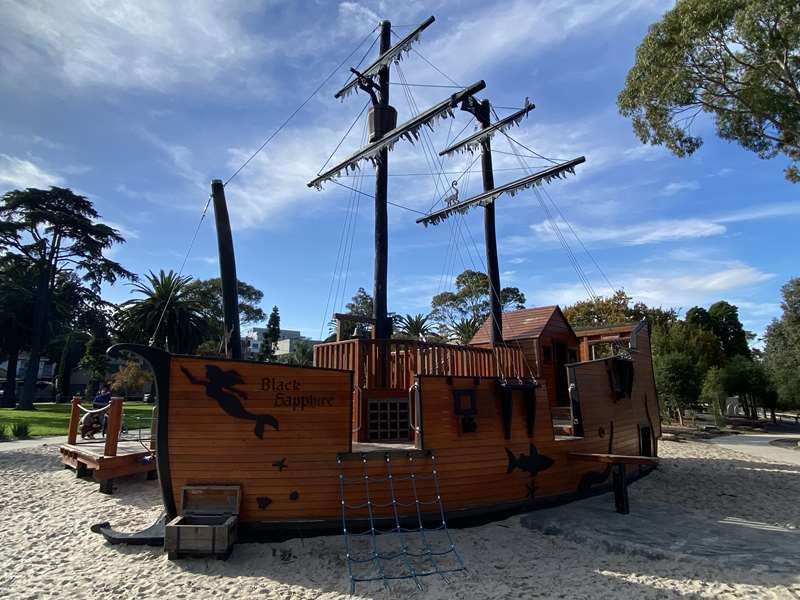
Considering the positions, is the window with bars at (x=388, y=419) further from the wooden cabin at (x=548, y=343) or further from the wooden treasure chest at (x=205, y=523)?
the wooden cabin at (x=548, y=343)

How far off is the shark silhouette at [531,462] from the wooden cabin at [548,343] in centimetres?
382

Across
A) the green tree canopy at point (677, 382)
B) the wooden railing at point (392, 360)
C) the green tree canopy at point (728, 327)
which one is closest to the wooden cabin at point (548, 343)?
the wooden railing at point (392, 360)

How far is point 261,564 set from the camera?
17.9ft

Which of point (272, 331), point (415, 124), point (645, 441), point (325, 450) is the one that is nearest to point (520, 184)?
point (415, 124)

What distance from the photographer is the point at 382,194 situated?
1055 cm

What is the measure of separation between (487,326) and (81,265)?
35486 mm

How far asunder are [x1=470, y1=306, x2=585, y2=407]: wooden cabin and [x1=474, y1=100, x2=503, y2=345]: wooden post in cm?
61

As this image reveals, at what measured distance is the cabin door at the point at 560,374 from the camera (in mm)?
12039

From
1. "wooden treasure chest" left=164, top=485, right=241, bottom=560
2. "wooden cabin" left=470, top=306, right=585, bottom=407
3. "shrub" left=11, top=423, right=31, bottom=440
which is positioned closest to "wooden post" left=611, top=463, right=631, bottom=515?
"wooden cabin" left=470, top=306, right=585, bottom=407

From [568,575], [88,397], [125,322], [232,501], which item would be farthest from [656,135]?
[88,397]

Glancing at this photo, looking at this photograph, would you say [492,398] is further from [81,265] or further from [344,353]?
[81,265]

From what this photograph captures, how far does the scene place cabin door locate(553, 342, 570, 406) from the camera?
1204 centimetres

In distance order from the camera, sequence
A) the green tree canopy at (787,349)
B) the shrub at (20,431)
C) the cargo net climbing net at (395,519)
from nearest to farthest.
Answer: the cargo net climbing net at (395,519) → the shrub at (20,431) → the green tree canopy at (787,349)

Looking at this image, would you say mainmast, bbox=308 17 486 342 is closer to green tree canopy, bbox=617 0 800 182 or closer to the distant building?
green tree canopy, bbox=617 0 800 182
